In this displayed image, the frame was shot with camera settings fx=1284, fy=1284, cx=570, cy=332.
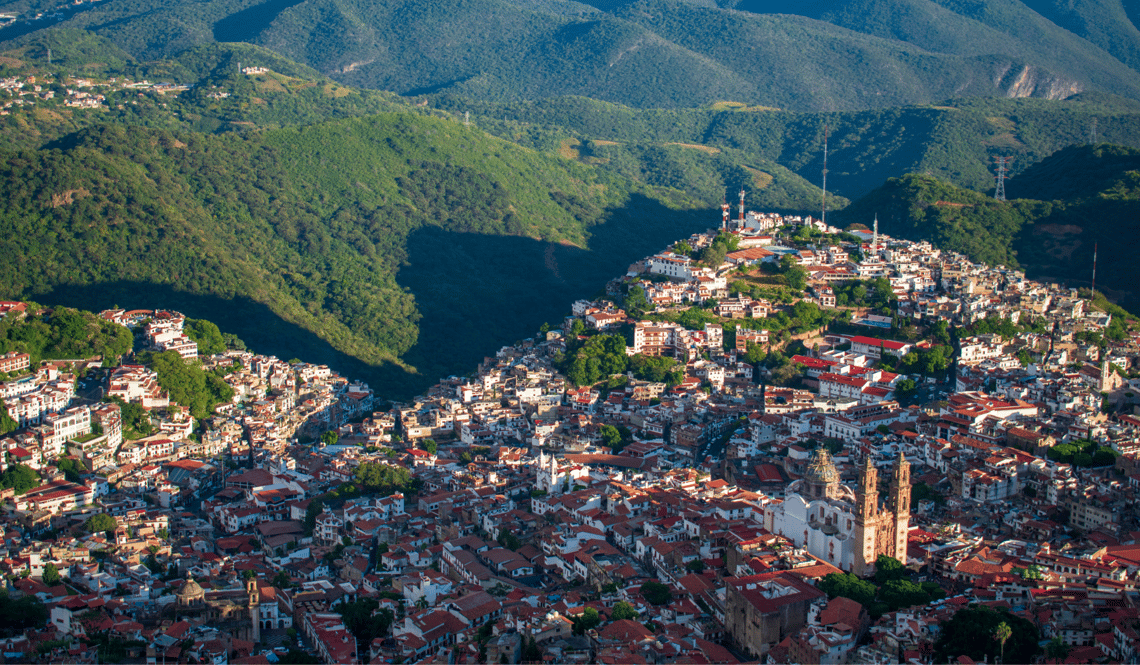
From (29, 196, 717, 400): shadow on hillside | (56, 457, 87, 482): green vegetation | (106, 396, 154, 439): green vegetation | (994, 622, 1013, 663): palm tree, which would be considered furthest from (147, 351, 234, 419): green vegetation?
(994, 622, 1013, 663): palm tree

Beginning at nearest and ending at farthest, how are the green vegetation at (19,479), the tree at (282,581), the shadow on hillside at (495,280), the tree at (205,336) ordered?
1. the tree at (282,581)
2. the green vegetation at (19,479)
3. the tree at (205,336)
4. the shadow on hillside at (495,280)

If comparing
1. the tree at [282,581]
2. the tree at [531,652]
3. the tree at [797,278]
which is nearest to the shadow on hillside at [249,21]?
the tree at [797,278]

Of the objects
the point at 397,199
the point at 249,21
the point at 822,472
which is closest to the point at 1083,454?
the point at 822,472

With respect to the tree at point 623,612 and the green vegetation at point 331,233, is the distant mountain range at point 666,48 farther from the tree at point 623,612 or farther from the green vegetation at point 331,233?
the tree at point 623,612

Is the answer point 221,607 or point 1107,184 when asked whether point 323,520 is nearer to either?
point 221,607

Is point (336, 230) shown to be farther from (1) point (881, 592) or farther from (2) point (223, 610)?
(1) point (881, 592)

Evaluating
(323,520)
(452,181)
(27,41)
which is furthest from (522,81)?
(323,520)

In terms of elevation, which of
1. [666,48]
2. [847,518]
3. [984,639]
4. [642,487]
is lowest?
[642,487]
